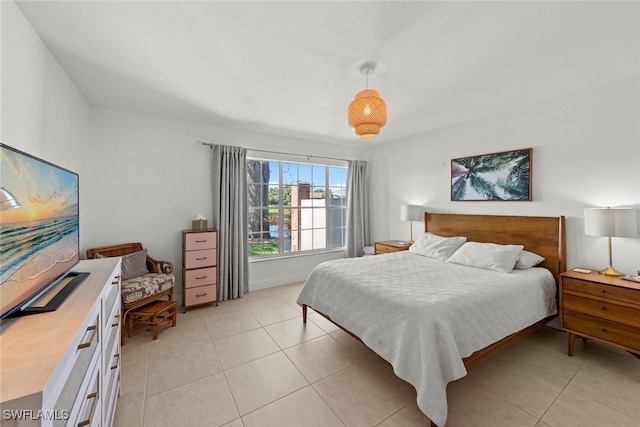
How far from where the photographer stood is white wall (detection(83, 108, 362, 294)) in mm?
3113

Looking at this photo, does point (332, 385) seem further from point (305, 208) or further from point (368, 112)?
point (305, 208)

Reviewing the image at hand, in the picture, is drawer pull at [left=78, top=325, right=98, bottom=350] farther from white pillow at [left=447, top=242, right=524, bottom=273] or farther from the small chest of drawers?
white pillow at [left=447, top=242, right=524, bottom=273]

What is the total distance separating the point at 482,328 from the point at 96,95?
428 cm

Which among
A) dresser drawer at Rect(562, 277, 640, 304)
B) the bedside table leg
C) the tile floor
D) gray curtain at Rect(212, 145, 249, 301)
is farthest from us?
gray curtain at Rect(212, 145, 249, 301)

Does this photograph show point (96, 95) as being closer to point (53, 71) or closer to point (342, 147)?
point (53, 71)

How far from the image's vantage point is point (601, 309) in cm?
223

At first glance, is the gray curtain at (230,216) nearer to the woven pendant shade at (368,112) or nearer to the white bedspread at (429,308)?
the white bedspread at (429,308)

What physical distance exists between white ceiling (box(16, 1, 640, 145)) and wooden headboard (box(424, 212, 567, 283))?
139 centimetres

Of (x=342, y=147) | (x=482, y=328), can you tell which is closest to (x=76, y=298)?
(x=482, y=328)

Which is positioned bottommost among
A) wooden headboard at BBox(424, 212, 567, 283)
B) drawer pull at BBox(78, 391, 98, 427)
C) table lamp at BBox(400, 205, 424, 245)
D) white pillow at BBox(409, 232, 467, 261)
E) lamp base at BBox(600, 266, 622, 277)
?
drawer pull at BBox(78, 391, 98, 427)

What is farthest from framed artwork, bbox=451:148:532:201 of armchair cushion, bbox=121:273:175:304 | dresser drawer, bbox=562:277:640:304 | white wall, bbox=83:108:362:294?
armchair cushion, bbox=121:273:175:304

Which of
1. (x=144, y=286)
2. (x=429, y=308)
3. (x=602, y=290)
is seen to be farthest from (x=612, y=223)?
(x=144, y=286)

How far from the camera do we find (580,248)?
277 centimetres

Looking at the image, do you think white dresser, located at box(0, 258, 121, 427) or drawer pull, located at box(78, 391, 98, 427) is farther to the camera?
drawer pull, located at box(78, 391, 98, 427)
